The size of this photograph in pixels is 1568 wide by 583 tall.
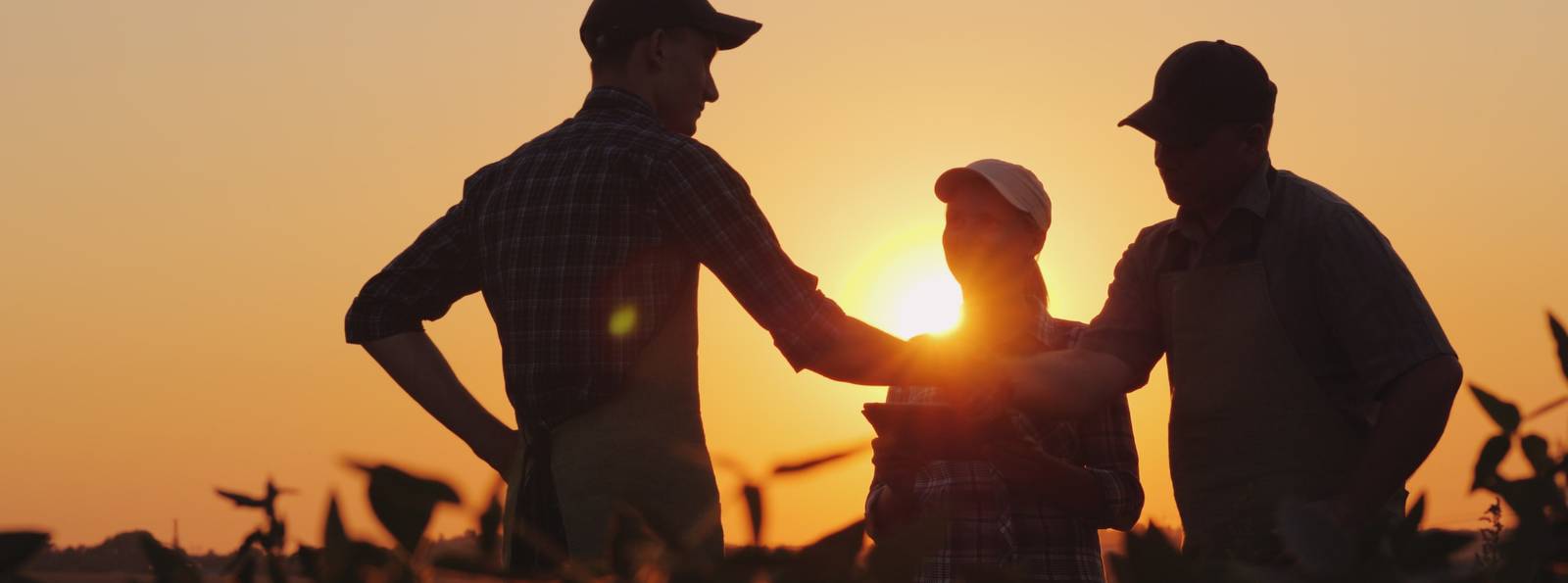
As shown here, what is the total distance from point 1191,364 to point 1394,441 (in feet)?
2.40

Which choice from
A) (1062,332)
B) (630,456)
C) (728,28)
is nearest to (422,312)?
(630,456)

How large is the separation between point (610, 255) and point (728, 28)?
79 centimetres

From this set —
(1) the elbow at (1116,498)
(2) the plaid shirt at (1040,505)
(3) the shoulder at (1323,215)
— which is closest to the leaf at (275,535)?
(3) the shoulder at (1323,215)

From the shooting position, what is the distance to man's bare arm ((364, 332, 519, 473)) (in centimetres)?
388

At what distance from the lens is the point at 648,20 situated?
398cm

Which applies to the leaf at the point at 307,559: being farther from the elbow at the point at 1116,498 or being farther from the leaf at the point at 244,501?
the elbow at the point at 1116,498

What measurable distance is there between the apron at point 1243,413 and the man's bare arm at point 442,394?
1709 millimetres

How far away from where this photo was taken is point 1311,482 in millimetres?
3646

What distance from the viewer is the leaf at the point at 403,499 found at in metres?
0.88

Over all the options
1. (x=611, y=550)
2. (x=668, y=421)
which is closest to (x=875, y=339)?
(x=668, y=421)

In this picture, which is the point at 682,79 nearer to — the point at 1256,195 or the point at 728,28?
the point at 728,28

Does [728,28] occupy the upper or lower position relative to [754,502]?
upper

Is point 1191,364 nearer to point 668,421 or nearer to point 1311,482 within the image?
point 1311,482

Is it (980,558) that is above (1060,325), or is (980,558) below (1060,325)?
below
